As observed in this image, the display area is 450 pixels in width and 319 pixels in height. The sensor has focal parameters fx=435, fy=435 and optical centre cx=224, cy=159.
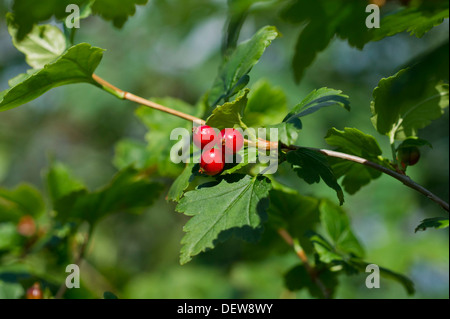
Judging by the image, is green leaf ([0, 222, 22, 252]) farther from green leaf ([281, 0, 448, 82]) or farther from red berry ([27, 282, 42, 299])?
green leaf ([281, 0, 448, 82])

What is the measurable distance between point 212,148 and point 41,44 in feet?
1.60

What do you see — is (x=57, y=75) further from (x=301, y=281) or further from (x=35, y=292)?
(x=301, y=281)

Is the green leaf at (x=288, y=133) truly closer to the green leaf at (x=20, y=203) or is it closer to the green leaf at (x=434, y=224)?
the green leaf at (x=434, y=224)

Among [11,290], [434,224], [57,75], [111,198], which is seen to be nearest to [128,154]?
[111,198]

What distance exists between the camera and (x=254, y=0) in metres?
0.64

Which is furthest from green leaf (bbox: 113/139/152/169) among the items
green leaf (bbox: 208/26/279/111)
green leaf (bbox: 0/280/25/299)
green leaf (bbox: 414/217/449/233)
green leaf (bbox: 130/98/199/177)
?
green leaf (bbox: 414/217/449/233)

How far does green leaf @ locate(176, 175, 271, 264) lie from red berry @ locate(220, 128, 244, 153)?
8cm

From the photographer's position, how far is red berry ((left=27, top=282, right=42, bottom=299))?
1113 mm

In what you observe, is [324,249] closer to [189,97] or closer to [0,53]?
[189,97]

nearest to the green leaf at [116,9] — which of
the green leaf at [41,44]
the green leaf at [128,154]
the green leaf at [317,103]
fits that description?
the green leaf at [41,44]

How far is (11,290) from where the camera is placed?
1.21 metres

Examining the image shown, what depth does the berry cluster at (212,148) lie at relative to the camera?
0.80 m

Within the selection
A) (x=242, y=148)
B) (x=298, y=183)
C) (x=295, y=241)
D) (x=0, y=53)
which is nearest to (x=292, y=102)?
(x=298, y=183)
